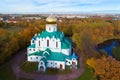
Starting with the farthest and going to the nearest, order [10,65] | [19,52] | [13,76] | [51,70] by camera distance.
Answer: [19,52]
[10,65]
[51,70]
[13,76]

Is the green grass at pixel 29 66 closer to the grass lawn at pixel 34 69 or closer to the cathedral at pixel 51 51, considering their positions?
the grass lawn at pixel 34 69

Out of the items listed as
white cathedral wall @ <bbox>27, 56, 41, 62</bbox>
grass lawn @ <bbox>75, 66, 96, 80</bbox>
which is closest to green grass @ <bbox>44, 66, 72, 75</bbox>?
grass lawn @ <bbox>75, 66, 96, 80</bbox>

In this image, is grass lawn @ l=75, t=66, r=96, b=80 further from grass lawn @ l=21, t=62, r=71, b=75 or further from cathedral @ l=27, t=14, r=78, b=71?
grass lawn @ l=21, t=62, r=71, b=75

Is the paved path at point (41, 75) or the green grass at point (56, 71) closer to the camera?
the paved path at point (41, 75)

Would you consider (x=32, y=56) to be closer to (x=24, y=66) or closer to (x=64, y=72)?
(x=24, y=66)

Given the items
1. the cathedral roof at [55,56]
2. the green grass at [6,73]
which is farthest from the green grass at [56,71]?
the green grass at [6,73]

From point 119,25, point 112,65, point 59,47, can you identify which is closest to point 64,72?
point 59,47

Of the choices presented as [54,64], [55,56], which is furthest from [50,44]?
[54,64]
